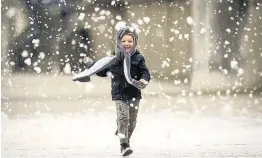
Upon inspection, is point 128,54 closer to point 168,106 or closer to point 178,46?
point 168,106

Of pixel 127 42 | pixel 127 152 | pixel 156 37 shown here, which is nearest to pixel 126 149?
pixel 127 152

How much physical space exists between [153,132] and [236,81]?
3.80 meters

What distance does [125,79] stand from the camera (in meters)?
4.95

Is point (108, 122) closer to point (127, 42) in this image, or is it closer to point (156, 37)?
point (127, 42)

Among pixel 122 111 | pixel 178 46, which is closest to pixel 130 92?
pixel 122 111

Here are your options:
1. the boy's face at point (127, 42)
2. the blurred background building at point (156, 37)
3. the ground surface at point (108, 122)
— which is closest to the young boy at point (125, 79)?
the boy's face at point (127, 42)

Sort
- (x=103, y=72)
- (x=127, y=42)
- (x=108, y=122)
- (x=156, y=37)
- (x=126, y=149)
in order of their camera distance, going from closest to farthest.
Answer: (x=127, y=42) < (x=103, y=72) < (x=126, y=149) < (x=108, y=122) < (x=156, y=37)

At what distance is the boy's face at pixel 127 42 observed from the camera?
479cm

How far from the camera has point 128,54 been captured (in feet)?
15.8

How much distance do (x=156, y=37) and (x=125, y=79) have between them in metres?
4.09

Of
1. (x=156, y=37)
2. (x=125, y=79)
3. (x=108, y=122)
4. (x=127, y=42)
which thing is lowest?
(x=108, y=122)

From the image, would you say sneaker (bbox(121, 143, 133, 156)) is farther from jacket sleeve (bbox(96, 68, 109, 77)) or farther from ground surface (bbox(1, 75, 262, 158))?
jacket sleeve (bbox(96, 68, 109, 77))

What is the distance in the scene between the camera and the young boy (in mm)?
4809

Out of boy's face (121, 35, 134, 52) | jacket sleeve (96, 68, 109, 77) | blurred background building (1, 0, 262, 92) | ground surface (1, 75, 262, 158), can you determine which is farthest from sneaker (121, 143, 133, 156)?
blurred background building (1, 0, 262, 92)
